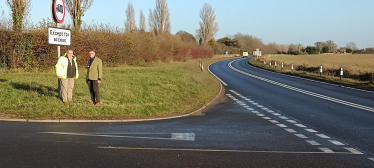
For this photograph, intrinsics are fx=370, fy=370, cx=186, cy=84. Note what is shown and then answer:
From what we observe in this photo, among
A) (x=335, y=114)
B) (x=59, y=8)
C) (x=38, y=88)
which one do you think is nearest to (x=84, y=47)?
(x=38, y=88)

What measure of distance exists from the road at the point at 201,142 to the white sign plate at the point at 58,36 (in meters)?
3.56

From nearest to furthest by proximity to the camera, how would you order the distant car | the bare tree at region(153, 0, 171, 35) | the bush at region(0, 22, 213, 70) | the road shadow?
the distant car → the road shadow → the bush at region(0, 22, 213, 70) → the bare tree at region(153, 0, 171, 35)

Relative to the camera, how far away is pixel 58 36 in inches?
471

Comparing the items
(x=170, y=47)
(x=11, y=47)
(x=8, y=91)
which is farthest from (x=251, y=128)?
(x=170, y=47)

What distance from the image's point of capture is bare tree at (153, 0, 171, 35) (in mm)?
69500

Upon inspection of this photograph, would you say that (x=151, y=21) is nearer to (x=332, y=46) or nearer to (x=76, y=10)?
(x=76, y=10)

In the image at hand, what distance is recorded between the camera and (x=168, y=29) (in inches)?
2808

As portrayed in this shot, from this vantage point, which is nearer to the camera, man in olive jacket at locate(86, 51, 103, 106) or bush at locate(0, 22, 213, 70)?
man in olive jacket at locate(86, 51, 103, 106)

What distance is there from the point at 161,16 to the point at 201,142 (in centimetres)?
6405

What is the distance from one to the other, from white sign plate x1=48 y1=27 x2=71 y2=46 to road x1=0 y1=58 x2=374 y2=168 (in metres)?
3.56

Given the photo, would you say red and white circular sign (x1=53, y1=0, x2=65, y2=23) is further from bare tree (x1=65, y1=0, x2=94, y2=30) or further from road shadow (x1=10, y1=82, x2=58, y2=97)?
bare tree (x1=65, y1=0, x2=94, y2=30)

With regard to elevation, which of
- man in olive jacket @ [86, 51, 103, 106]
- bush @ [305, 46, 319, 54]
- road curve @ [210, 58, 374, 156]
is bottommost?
road curve @ [210, 58, 374, 156]

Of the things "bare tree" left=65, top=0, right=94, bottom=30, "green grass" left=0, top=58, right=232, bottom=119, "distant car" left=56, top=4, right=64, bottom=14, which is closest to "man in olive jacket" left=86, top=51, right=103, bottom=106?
"green grass" left=0, top=58, right=232, bottom=119

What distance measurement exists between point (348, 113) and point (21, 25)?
20173 mm
